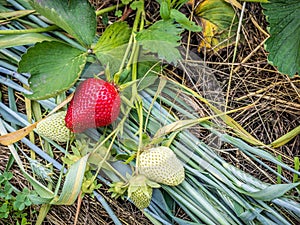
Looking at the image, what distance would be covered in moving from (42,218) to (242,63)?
0.51 m

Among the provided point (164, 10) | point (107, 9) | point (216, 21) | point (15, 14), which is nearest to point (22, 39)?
point (15, 14)

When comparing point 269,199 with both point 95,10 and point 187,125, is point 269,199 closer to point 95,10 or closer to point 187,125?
point 187,125

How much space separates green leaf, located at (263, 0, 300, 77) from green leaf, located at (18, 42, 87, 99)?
353 millimetres

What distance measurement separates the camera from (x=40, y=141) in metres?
1.17

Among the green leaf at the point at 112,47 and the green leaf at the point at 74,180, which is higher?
the green leaf at the point at 112,47

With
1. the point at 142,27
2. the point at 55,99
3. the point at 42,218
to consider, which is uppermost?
the point at 142,27

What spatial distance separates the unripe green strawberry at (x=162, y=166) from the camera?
105cm

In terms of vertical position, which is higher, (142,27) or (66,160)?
(142,27)

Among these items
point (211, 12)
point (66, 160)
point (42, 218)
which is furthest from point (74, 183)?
point (211, 12)

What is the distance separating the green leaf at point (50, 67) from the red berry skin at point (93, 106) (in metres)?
0.03

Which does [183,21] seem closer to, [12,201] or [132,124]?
[132,124]

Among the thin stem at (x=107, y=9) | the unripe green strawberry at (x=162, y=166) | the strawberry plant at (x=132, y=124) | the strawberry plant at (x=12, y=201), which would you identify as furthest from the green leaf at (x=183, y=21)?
the strawberry plant at (x=12, y=201)

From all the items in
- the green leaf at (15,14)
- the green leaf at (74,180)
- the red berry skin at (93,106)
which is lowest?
the green leaf at (74,180)

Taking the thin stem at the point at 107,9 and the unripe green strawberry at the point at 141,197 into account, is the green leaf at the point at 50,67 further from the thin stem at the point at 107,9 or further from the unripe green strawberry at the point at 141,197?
the unripe green strawberry at the point at 141,197
